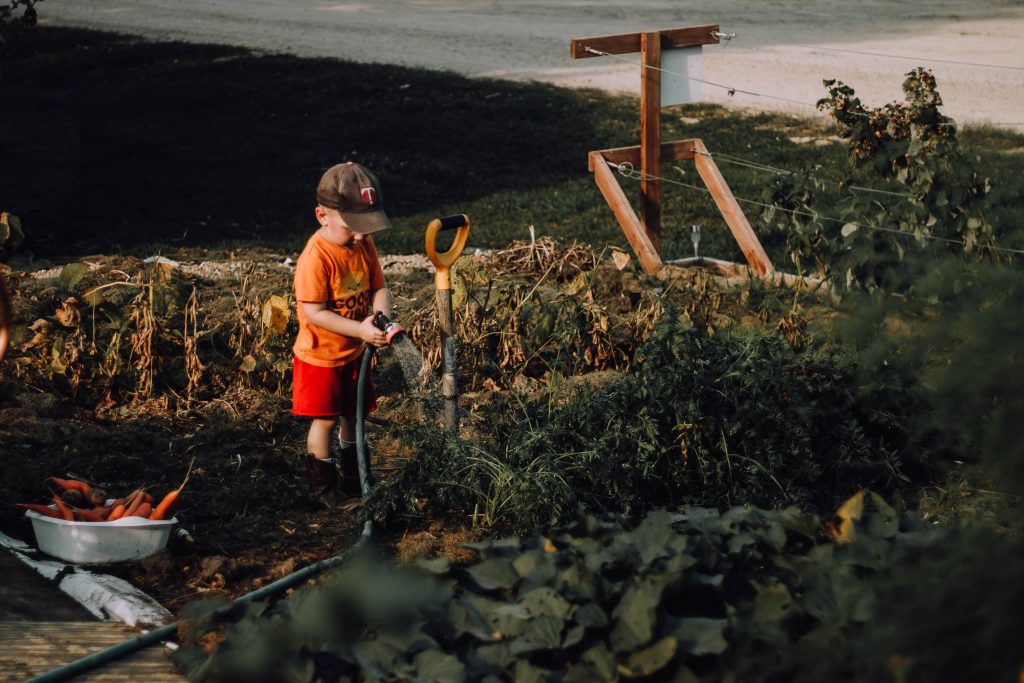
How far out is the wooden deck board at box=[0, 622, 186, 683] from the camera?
3087 mm

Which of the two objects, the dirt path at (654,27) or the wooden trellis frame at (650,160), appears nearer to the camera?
the wooden trellis frame at (650,160)

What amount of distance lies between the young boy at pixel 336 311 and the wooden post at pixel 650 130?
3.32 meters

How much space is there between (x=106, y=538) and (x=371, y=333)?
1120mm

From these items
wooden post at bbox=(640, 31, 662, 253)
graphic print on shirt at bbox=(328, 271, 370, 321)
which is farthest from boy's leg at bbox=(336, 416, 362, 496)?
wooden post at bbox=(640, 31, 662, 253)

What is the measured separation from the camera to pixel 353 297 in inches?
175

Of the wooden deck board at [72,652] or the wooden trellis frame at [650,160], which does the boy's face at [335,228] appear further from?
the wooden trellis frame at [650,160]

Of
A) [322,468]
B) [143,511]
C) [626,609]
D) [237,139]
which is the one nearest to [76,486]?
[143,511]

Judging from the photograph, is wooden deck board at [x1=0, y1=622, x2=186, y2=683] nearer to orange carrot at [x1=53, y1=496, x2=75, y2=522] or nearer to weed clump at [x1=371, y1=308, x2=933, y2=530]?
orange carrot at [x1=53, y1=496, x2=75, y2=522]

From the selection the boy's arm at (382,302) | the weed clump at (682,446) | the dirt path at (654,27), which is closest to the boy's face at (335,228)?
the boy's arm at (382,302)

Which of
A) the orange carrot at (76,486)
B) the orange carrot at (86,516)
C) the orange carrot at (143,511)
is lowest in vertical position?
Answer: the orange carrot at (86,516)

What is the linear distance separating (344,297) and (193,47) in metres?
14.2

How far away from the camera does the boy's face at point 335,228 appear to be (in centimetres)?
433

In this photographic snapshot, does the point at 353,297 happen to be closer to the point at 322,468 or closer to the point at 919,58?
the point at 322,468

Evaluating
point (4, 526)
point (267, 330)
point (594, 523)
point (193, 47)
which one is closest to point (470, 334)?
point (267, 330)
